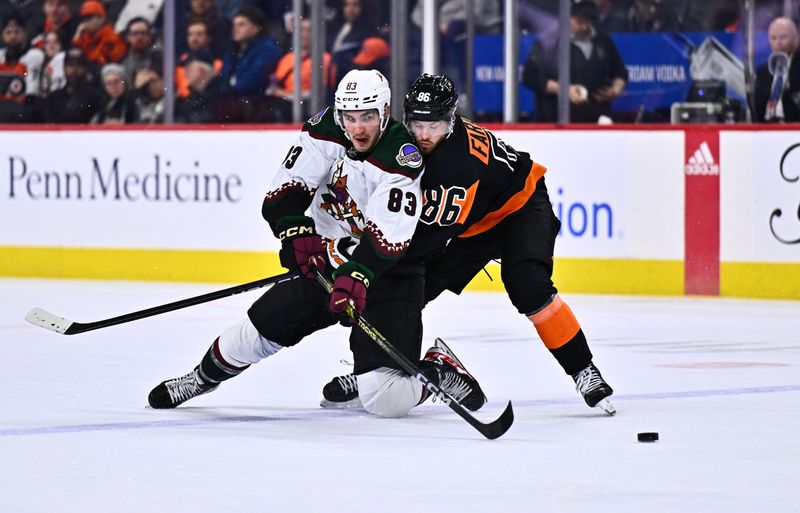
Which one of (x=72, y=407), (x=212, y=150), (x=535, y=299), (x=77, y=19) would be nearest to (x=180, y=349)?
(x=72, y=407)

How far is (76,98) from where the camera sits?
10.1 metres

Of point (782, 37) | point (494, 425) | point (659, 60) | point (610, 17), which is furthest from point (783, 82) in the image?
point (494, 425)

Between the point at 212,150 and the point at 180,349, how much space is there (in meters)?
3.24

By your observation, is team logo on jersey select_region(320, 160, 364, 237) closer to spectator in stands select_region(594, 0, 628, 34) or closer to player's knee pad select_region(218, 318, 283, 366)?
player's knee pad select_region(218, 318, 283, 366)

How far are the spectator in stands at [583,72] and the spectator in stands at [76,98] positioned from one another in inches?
104

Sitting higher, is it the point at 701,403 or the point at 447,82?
the point at 447,82

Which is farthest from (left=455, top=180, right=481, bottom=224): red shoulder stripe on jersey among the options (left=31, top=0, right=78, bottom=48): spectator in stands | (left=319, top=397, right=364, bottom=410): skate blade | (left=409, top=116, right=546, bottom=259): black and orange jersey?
(left=31, top=0, right=78, bottom=48): spectator in stands

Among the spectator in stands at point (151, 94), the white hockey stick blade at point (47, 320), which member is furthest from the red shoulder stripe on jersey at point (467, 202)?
the spectator in stands at point (151, 94)

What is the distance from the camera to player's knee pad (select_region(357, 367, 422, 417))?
4430mm

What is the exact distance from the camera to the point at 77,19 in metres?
10.3

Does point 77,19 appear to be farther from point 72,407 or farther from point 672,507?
point 672,507

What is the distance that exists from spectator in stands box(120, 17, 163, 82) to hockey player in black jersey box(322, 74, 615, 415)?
532cm

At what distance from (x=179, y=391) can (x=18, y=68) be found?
19.9ft

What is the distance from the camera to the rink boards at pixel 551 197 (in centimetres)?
836
